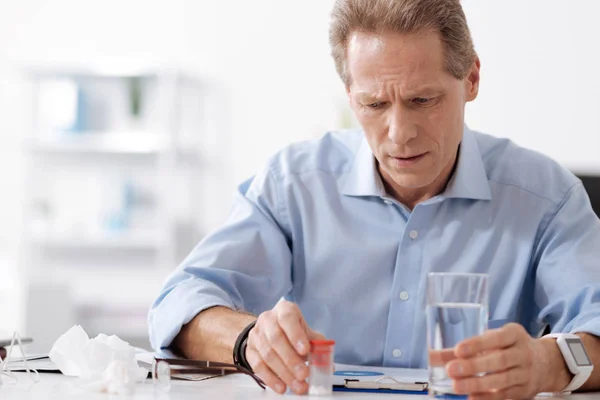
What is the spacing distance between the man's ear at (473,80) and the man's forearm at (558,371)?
21.7 inches

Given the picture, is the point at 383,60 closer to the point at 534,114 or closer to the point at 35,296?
the point at 35,296

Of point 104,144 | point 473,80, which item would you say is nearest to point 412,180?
point 473,80

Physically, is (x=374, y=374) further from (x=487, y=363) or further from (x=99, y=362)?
(x=99, y=362)

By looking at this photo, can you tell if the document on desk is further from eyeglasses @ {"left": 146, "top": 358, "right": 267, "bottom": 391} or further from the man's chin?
the man's chin

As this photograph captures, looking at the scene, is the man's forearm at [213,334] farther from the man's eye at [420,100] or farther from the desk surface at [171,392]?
the man's eye at [420,100]

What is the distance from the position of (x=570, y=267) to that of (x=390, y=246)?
0.33 metres

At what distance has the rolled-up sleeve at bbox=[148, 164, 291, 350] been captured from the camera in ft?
4.96

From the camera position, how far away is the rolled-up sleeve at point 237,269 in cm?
151

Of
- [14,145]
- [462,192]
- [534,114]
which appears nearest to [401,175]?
[462,192]

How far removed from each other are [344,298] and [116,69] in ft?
12.4

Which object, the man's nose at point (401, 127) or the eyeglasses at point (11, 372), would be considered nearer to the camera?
the eyeglasses at point (11, 372)

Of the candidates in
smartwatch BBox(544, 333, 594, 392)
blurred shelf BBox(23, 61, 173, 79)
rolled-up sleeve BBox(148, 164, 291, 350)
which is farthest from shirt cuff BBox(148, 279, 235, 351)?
blurred shelf BBox(23, 61, 173, 79)

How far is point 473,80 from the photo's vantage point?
1.68 m

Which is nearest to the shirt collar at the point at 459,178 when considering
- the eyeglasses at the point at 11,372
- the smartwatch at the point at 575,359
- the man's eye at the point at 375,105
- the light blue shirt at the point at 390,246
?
the light blue shirt at the point at 390,246
